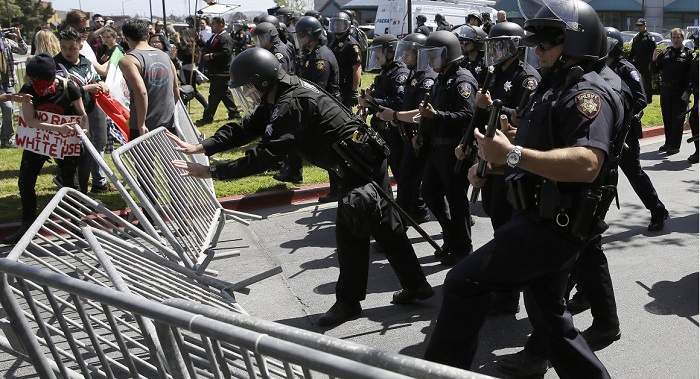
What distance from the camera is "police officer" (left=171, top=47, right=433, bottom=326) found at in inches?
175

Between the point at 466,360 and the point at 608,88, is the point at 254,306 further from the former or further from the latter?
the point at 608,88

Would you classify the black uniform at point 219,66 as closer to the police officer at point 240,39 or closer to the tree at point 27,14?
the police officer at point 240,39

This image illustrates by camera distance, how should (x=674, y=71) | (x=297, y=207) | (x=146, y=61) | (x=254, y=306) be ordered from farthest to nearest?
(x=674, y=71) < (x=297, y=207) < (x=146, y=61) < (x=254, y=306)

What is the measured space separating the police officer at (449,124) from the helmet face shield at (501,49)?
23 cm

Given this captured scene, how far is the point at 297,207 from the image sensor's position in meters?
7.91

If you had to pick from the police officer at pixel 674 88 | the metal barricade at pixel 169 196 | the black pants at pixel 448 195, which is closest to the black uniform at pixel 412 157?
the black pants at pixel 448 195

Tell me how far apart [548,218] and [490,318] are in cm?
167

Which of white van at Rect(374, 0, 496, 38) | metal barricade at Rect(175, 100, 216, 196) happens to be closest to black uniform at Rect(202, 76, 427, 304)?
metal barricade at Rect(175, 100, 216, 196)

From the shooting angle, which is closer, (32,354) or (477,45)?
(32,354)

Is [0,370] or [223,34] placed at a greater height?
[223,34]

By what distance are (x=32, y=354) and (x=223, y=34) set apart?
35.0 ft

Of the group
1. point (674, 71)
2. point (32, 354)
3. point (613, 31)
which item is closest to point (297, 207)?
point (613, 31)

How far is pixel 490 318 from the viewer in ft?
15.5

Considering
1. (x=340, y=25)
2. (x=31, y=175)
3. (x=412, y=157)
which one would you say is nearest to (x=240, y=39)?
(x=340, y=25)
